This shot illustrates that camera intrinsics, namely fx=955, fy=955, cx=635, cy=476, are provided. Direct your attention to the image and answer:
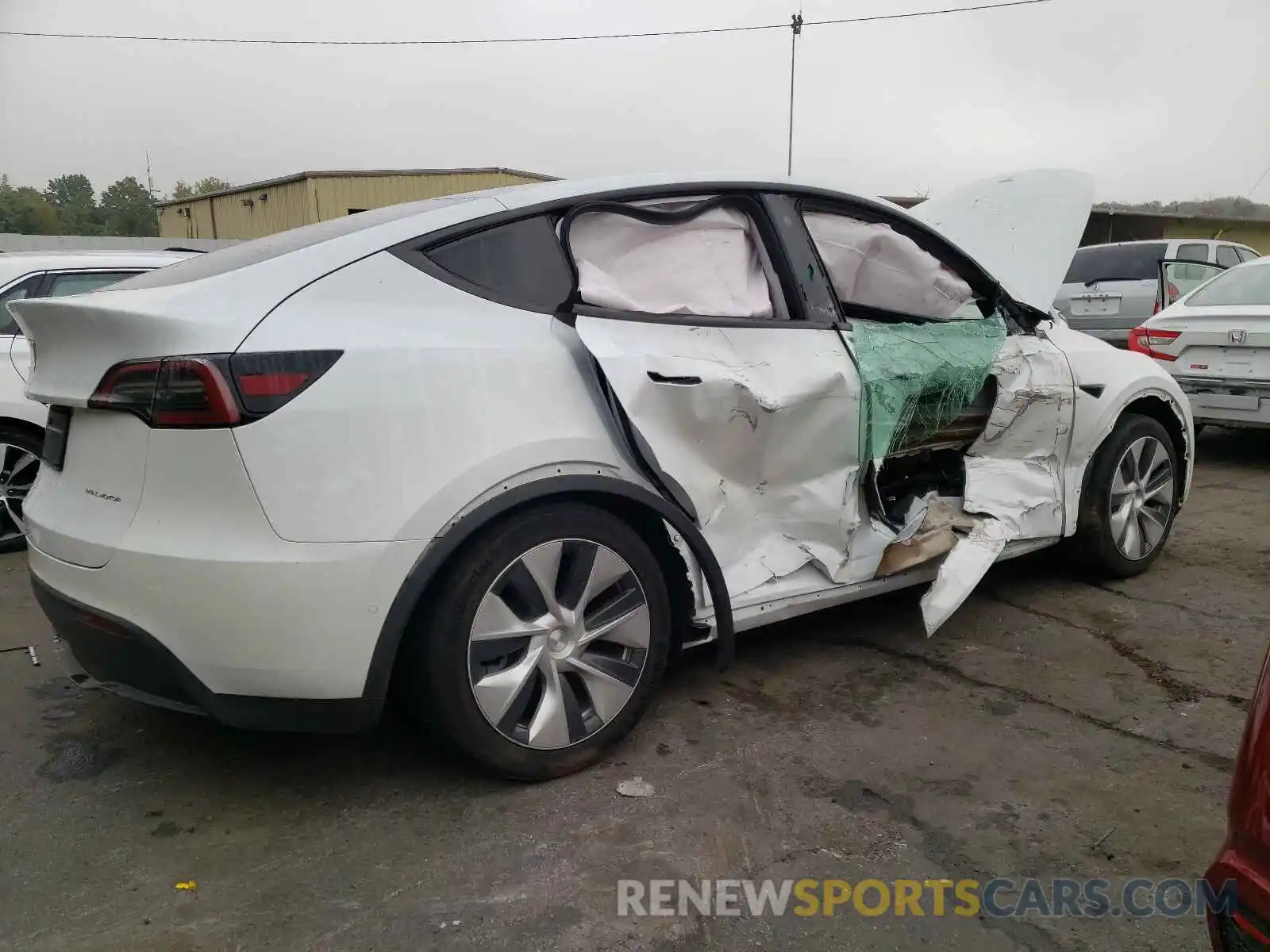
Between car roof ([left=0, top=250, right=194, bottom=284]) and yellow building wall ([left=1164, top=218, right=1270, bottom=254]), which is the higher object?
yellow building wall ([left=1164, top=218, right=1270, bottom=254])

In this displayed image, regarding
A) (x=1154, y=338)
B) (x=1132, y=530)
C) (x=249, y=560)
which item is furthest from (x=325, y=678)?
(x=1154, y=338)

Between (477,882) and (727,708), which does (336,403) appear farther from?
(727,708)

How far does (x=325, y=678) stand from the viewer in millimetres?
2369

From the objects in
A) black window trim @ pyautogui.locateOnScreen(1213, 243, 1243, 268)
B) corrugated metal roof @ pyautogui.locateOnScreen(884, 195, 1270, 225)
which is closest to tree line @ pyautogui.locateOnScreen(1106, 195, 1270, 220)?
corrugated metal roof @ pyautogui.locateOnScreen(884, 195, 1270, 225)

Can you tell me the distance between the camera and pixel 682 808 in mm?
2602

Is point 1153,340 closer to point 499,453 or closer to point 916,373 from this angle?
point 916,373

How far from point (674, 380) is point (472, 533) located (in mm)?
765

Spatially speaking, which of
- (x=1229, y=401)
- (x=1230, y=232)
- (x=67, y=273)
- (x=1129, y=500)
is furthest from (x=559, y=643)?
(x=1230, y=232)

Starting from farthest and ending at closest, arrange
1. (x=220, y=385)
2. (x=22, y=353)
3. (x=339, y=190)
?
(x=339, y=190), (x=22, y=353), (x=220, y=385)

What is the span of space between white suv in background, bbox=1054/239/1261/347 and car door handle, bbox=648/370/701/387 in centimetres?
847

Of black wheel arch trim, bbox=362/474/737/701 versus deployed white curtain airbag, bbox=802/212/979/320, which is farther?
deployed white curtain airbag, bbox=802/212/979/320

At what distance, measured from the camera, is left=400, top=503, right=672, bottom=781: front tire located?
2496mm

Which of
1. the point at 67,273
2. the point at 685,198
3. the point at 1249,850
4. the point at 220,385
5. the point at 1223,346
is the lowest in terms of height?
the point at 1249,850

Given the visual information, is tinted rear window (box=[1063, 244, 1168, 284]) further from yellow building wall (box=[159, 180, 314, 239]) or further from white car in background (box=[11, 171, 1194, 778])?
yellow building wall (box=[159, 180, 314, 239])
